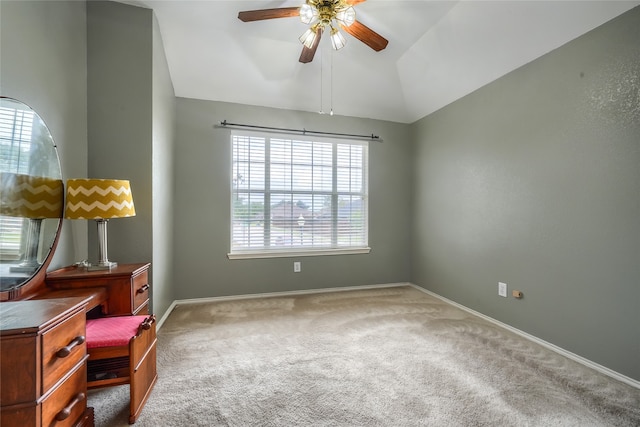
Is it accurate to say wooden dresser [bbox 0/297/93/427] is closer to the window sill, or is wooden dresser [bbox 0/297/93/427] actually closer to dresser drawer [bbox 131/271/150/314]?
dresser drawer [bbox 131/271/150/314]

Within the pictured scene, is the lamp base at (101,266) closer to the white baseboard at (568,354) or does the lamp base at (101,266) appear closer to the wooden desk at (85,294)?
the wooden desk at (85,294)

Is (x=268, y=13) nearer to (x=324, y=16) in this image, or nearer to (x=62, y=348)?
(x=324, y=16)

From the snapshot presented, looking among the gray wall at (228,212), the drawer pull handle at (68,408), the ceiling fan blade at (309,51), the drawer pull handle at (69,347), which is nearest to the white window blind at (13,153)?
the drawer pull handle at (69,347)

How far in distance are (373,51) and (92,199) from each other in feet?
9.64

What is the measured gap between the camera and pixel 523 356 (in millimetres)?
2102

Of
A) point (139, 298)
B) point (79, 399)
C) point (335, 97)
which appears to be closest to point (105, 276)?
point (139, 298)

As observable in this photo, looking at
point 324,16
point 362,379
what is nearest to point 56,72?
point 324,16

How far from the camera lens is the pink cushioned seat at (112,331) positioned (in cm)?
139

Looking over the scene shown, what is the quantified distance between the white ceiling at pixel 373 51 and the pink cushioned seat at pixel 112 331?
2512 mm

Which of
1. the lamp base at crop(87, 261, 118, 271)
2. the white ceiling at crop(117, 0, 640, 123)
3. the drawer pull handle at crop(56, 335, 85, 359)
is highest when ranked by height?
the white ceiling at crop(117, 0, 640, 123)

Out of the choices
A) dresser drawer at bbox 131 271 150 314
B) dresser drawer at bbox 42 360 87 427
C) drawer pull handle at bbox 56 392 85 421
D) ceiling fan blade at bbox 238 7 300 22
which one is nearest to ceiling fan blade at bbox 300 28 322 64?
ceiling fan blade at bbox 238 7 300 22

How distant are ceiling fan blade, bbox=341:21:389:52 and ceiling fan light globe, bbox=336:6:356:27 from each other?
3.8 inches

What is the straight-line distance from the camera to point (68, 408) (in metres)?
1.10

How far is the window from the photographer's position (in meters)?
3.45
